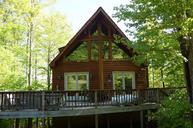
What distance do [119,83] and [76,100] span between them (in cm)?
694

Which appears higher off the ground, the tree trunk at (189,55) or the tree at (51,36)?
the tree at (51,36)

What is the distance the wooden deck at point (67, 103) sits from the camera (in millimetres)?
14766

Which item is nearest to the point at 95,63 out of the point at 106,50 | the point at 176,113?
the point at 106,50

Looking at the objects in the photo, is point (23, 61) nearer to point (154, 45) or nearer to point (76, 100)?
point (76, 100)

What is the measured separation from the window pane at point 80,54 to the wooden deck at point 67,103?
597 cm

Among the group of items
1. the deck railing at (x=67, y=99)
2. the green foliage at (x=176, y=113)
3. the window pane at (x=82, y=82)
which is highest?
the window pane at (x=82, y=82)

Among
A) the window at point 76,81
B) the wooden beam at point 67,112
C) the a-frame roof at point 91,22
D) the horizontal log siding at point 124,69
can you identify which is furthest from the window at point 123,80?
the wooden beam at point 67,112

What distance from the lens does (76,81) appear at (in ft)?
72.4

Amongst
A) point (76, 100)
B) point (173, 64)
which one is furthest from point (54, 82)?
point (173, 64)

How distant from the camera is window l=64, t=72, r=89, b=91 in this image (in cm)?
2195

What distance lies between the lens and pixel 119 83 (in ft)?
73.0

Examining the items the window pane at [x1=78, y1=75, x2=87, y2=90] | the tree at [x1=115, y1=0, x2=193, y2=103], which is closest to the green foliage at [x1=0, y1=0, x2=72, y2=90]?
the window pane at [x1=78, y1=75, x2=87, y2=90]

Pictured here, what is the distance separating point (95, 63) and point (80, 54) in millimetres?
→ 1300

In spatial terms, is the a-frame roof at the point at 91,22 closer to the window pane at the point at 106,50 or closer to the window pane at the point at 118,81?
the window pane at the point at 106,50
